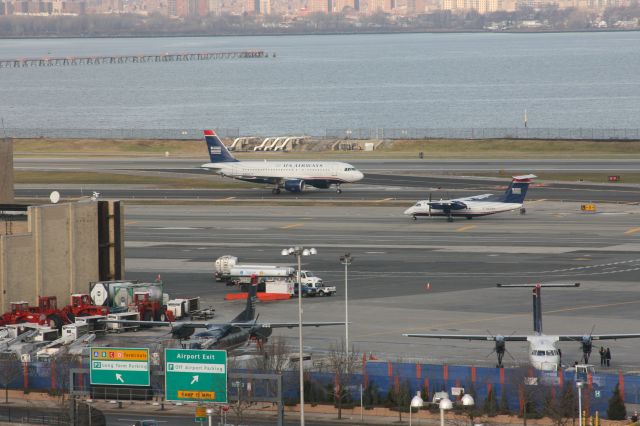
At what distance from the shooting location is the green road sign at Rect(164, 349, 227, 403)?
60.1 meters

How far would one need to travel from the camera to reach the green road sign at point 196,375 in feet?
197

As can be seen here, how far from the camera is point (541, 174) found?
640ft

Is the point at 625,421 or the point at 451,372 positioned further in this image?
the point at 451,372

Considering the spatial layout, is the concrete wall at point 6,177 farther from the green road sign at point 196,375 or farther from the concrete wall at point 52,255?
the green road sign at point 196,375

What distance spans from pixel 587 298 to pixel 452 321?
14.5 meters

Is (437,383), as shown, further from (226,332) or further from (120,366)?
(120,366)

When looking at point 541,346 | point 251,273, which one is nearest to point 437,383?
point 541,346

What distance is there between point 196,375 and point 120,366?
14.8ft

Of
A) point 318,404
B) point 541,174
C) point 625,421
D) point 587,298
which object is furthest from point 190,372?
point 541,174

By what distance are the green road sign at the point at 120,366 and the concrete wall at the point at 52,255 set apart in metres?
36.3

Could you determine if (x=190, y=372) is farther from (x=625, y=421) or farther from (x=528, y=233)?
(x=528, y=233)

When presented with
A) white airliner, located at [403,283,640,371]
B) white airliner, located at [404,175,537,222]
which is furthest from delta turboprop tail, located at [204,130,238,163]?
white airliner, located at [403,283,640,371]

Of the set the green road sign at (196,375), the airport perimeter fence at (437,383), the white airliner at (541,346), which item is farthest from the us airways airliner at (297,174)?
the green road sign at (196,375)

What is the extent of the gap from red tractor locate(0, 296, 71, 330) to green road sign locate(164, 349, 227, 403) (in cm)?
3496
